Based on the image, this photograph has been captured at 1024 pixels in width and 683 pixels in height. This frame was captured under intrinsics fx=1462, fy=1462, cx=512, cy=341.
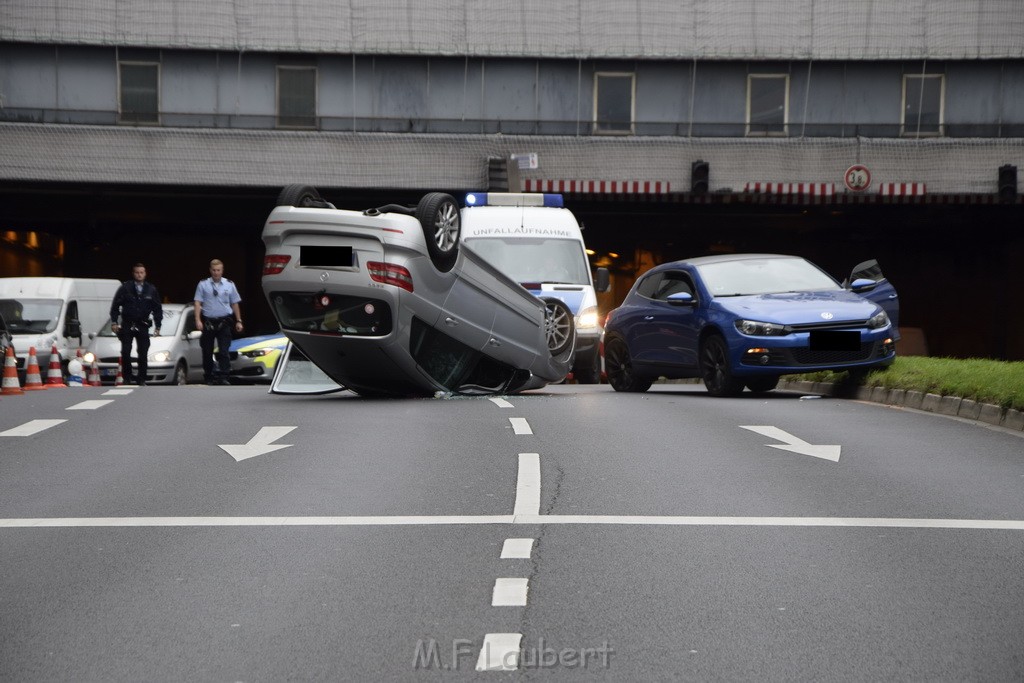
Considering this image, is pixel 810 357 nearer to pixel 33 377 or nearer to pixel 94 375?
pixel 33 377

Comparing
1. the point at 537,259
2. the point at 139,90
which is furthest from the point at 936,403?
the point at 139,90

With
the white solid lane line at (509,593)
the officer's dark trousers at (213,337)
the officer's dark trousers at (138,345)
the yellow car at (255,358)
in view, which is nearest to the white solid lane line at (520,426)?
the white solid lane line at (509,593)

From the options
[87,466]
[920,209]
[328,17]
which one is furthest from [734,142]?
[87,466]

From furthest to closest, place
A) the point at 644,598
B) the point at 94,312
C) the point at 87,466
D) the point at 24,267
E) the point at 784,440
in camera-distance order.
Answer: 1. the point at 24,267
2. the point at 94,312
3. the point at 784,440
4. the point at 87,466
5. the point at 644,598

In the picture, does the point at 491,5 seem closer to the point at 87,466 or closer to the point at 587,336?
the point at 587,336

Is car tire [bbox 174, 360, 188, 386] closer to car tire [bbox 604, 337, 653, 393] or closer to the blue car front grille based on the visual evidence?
car tire [bbox 604, 337, 653, 393]

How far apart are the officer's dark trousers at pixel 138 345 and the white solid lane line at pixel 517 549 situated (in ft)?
48.3

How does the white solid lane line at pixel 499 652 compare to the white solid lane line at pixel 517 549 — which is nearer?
the white solid lane line at pixel 499 652

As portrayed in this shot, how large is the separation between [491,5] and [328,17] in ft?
13.2

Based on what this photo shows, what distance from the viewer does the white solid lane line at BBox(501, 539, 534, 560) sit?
681 centimetres

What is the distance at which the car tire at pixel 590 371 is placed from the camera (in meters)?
20.6

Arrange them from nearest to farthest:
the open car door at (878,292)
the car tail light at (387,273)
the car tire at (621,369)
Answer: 1. the car tail light at (387,273)
2. the open car door at (878,292)
3. the car tire at (621,369)

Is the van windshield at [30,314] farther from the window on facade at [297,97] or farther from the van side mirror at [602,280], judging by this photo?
the window on facade at [297,97]

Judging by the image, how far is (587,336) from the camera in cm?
1978
